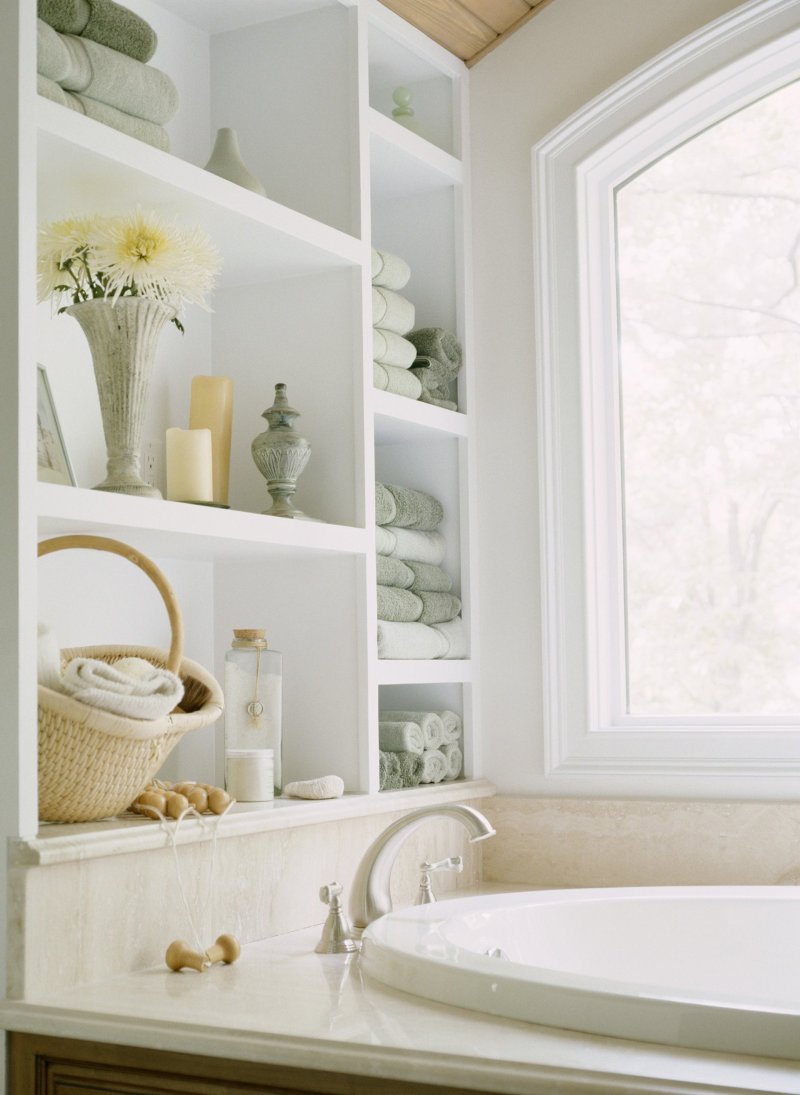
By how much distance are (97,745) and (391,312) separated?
1197 millimetres

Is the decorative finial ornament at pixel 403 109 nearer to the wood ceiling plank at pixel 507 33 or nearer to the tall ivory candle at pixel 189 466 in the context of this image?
the wood ceiling plank at pixel 507 33

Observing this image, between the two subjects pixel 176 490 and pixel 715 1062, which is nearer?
pixel 715 1062

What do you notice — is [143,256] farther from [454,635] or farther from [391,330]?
[454,635]

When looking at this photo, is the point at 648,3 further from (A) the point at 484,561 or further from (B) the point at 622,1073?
(B) the point at 622,1073

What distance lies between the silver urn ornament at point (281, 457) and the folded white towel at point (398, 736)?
18.8 inches

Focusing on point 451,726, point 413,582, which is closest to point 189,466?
point 413,582

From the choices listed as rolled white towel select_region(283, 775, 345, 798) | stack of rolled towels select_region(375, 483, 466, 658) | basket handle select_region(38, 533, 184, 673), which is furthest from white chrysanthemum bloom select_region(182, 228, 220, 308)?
rolled white towel select_region(283, 775, 345, 798)

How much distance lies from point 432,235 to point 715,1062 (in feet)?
6.43

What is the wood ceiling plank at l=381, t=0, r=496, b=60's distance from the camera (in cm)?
264

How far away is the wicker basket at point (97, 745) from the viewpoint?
5.60ft

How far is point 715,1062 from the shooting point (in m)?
1.35

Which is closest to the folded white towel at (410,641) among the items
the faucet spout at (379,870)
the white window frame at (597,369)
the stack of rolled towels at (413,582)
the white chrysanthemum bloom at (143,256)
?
the stack of rolled towels at (413,582)

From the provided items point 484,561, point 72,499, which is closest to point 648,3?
point 484,561

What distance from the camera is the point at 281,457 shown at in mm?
2316
